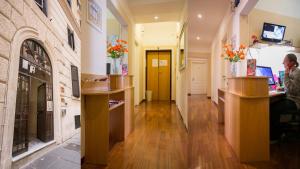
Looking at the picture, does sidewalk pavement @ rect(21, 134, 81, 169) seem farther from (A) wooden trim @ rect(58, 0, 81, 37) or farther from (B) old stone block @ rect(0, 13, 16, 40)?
(A) wooden trim @ rect(58, 0, 81, 37)

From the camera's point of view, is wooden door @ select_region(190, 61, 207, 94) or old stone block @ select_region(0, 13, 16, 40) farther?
wooden door @ select_region(190, 61, 207, 94)

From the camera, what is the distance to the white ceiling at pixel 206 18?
12.8ft

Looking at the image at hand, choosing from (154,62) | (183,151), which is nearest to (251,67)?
(183,151)

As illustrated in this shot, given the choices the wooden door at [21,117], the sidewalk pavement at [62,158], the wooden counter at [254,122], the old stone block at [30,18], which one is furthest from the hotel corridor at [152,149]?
the old stone block at [30,18]

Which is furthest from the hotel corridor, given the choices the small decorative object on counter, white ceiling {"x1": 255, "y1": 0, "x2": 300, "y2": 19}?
white ceiling {"x1": 255, "y1": 0, "x2": 300, "y2": 19}

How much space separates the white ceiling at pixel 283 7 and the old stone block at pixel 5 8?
4.12m

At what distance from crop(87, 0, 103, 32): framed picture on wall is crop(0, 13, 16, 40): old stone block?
1.59 metres

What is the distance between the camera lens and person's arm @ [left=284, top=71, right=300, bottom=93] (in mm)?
2305

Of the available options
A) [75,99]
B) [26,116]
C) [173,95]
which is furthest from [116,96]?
[173,95]

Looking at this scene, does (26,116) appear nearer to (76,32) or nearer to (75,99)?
(75,99)

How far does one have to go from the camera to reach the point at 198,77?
944 centimetres

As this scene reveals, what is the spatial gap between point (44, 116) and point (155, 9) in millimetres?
3793

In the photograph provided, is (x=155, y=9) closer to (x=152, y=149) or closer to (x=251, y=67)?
(x=251, y=67)

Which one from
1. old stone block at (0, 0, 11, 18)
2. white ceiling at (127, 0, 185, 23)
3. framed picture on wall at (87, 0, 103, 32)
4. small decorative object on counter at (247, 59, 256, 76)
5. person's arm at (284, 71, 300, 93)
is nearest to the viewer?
old stone block at (0, 0, 11, 18)
